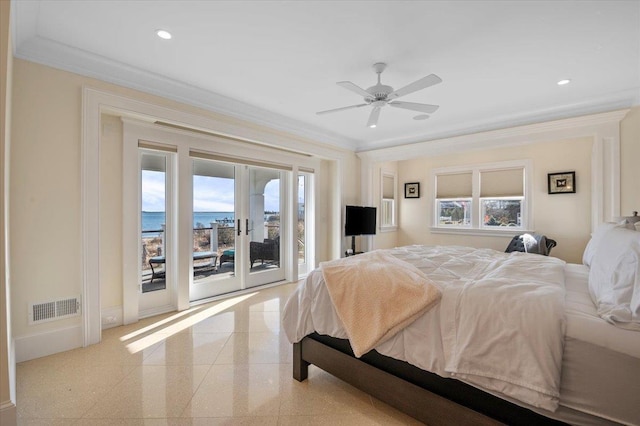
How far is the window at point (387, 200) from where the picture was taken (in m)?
6.20

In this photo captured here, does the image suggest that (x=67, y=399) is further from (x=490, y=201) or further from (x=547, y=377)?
(x=490, y=201)

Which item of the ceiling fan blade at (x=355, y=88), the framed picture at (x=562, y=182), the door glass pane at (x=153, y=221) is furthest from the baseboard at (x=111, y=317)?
the framed picture at (x=562, y=182)

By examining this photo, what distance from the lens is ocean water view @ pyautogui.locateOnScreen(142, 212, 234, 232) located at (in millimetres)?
3400

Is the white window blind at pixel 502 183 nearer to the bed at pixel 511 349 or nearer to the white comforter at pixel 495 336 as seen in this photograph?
the bed at pixel 511 349

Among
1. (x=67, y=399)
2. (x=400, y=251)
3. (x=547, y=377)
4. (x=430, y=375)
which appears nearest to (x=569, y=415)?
(x=547, y=377)

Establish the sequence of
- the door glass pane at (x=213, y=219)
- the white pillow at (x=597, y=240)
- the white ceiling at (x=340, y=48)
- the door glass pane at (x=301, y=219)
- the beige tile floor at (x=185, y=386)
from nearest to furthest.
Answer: the beige tile floor at (x=185, y=386), the white ceiling at (x=340, y=48), the white pillow at (x=597, y=240), the door glass pane at (x=213, y=219), the door glass pane at (x=301, y=219)

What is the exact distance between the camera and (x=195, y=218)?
3.86 meters

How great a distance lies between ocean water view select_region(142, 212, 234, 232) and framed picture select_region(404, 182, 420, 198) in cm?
401

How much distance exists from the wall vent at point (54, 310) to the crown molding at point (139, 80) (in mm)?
2079

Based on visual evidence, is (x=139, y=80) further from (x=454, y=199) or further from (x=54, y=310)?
(x=454, y=199)

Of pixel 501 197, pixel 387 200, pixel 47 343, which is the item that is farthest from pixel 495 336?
pixel 387 200

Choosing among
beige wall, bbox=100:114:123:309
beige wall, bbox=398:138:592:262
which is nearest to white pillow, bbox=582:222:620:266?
beige wall, bbox=398:138:592:262

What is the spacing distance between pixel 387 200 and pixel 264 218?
2.99 meters

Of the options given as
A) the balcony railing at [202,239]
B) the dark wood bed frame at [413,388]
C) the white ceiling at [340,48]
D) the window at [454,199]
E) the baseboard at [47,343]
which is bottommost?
the baseboard at [47,343]
